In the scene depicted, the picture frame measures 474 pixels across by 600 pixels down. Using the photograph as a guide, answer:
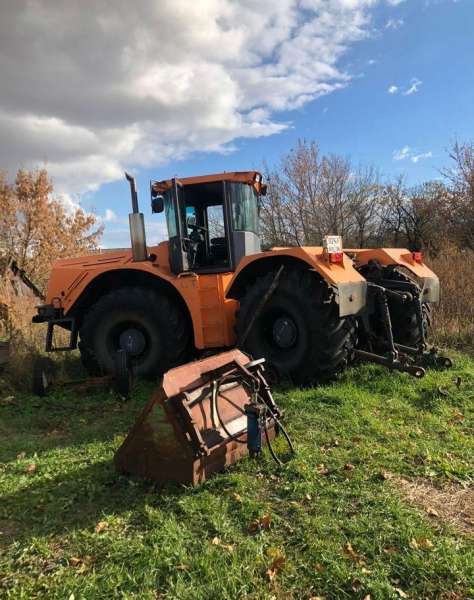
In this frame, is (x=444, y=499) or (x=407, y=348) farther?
(x=407, y=348)

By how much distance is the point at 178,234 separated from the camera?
6250 millimetres

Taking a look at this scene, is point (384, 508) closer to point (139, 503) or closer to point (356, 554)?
point (356, 554)

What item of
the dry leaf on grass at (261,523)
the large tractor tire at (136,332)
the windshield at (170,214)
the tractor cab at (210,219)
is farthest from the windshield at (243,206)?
the dry leaf on grass at (261,523)

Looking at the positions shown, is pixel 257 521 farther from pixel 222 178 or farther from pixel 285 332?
pixel 222 178

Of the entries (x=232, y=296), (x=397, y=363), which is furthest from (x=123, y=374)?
(x=397, y=363)

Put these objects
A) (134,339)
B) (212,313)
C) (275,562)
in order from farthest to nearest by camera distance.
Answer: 1. (134,339)
2. (212,313)
3. (275,562)

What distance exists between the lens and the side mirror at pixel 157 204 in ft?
21.3

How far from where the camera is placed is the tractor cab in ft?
20.5

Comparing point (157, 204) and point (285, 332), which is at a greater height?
point (157, 204)

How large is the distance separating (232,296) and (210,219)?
1.35 m

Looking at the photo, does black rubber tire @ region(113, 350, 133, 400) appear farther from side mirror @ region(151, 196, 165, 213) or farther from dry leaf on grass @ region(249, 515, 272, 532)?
dry leaf on grass @ region(249, 515, 272, 532)

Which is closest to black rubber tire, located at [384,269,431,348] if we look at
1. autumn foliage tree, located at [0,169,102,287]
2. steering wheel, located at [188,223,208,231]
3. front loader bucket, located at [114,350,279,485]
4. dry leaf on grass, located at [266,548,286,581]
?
steering wheel, located at [188,223,208,231]

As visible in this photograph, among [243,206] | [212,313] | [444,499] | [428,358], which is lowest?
[444,499]

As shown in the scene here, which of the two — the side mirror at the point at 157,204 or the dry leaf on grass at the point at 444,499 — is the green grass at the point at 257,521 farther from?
the side mirror at the point at 157,204
